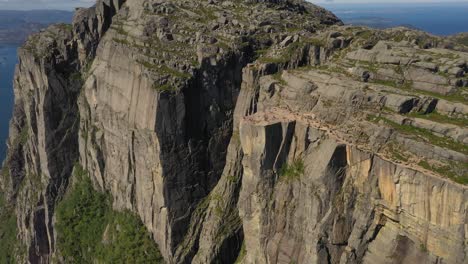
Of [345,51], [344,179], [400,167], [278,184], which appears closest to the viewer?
[400,167]

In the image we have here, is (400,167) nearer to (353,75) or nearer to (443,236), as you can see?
(443,236)

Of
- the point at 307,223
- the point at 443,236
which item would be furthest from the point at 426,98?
the point at 307,223

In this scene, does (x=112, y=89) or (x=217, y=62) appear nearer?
(x=217, y=62)

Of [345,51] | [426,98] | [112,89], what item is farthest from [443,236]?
[112,89]

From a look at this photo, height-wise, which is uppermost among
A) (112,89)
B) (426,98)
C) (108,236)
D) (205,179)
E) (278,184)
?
(426,98)

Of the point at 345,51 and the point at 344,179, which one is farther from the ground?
the point at 345,51

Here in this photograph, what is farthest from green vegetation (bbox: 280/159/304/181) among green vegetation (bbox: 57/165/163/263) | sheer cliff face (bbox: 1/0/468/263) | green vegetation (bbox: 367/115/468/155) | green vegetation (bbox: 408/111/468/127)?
green vegetation (bbox: 57/165/163/263)

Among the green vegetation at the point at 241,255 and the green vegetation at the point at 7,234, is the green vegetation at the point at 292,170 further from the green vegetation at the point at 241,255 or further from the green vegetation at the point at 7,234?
the green vegetation at the point at 7,234

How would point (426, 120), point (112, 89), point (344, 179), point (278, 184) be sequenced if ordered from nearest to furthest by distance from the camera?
point (426, 120), point (344, 179), point (278, 184), point (112, 89)
